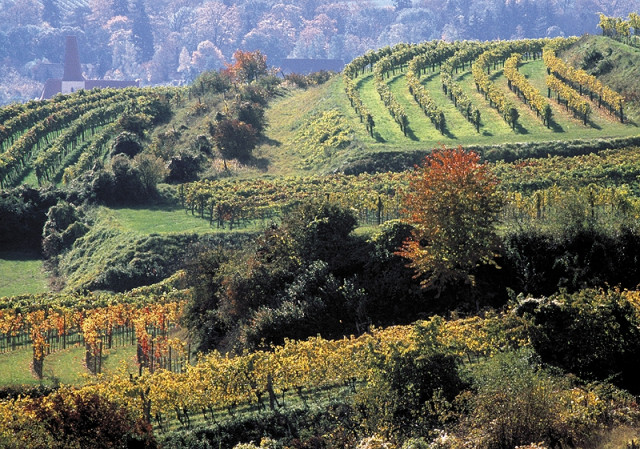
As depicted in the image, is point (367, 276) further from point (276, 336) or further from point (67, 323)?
point (67, 323)

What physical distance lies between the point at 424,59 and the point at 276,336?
317 ft

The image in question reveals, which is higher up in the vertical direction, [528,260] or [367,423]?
[528,260]

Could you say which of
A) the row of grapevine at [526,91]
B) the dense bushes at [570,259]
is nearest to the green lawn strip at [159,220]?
the row of grapevine at [526,91]

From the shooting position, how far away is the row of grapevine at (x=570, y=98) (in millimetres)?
102500

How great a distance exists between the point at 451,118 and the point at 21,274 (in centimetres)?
5582

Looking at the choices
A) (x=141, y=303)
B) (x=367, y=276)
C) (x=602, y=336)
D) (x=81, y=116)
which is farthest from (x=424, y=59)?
(x=602, y=336)

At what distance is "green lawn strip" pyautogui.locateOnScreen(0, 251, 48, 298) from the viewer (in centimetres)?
8212

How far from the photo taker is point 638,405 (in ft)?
105

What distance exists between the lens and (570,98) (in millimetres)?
106062

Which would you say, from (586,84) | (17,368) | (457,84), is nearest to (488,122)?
(586,84)

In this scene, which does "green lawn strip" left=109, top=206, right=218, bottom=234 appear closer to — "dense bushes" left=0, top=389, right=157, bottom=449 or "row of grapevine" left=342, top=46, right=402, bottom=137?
"row of grapevine" left=342, top=46, right=402, bottom=137

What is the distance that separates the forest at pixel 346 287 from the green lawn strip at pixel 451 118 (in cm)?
50

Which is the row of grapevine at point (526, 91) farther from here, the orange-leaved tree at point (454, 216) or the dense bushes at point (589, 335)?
the dense bushes at point (589, 335)

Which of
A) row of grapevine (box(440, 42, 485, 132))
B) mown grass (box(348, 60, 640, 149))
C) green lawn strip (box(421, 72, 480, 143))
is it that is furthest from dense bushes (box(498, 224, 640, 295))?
row of grapevine (box(440, 42, 485, 132))
